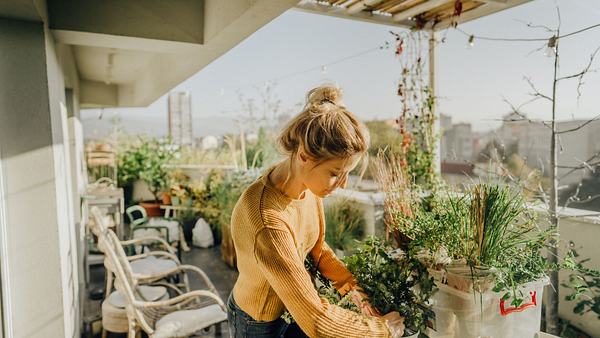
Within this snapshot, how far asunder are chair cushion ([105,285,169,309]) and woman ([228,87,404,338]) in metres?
2.03

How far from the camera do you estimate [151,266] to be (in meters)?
3.71

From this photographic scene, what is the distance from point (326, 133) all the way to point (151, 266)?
3.06 m

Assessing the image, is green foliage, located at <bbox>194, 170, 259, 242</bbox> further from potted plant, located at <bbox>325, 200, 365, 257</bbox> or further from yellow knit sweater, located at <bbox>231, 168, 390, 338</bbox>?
yellow knit sweater, located at <bbox>231, 168, 390, 338</bbox>

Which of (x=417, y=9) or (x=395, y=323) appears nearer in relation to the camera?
(x=395, y=323)

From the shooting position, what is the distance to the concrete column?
1.67 meters

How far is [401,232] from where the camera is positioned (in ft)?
5.22

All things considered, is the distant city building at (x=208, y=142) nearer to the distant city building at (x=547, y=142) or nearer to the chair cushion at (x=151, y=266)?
the chair cushion at (x=151, y=266)

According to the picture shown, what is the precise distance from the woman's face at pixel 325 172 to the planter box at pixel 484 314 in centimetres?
57

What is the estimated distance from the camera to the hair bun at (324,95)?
132 centimetres

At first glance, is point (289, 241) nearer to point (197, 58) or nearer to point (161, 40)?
point (161, 40)

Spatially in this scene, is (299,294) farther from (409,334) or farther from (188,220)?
(188,220)

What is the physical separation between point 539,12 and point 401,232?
82.7 inches

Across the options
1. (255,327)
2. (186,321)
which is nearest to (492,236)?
(255,327)

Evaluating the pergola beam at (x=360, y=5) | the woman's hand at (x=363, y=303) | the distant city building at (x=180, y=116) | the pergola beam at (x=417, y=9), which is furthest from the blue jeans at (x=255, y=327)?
the distant city building at (x=180, y=116)
